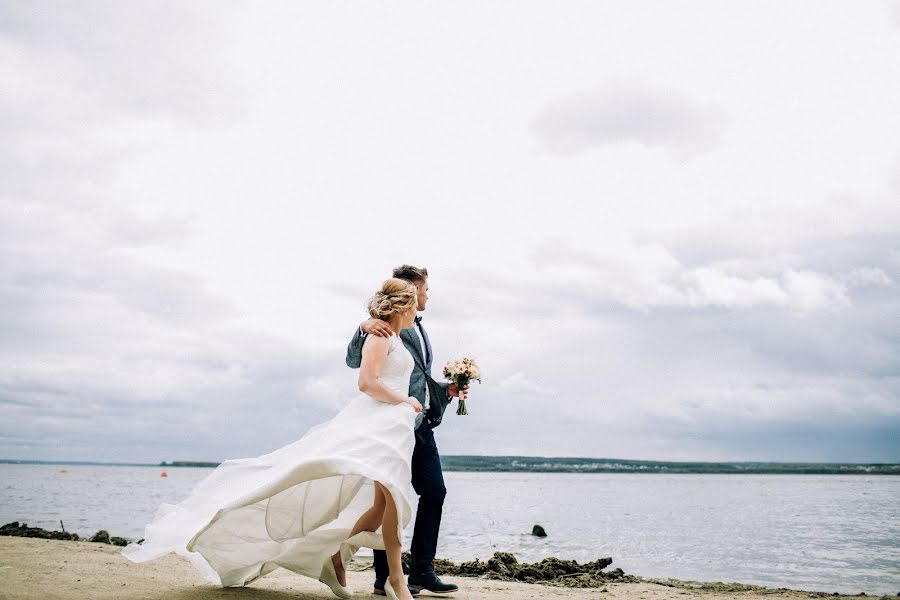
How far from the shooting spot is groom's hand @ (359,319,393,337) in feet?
19.0

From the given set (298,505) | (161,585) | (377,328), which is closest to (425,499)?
(298,505)

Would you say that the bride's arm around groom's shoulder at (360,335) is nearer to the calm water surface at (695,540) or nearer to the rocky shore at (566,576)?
the rocky shore at (566,576)

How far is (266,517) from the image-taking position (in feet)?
18.7

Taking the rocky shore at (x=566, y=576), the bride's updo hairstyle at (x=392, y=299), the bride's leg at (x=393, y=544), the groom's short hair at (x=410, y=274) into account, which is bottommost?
the rocky shore at (x=566, y=576)

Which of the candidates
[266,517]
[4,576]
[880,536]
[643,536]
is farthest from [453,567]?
[880,536]

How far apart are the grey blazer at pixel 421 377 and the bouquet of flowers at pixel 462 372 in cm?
17

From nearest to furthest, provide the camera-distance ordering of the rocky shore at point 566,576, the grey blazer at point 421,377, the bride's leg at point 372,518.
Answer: the bride's leg at point 372,518, the grey blazer at point 421,377, the rocky shore at point 566,576

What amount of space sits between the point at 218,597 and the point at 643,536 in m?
15.3

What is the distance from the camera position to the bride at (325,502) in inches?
214

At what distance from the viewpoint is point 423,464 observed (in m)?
6.61

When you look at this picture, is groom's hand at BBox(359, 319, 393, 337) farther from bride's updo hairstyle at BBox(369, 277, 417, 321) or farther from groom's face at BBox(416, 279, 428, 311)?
groom's face at BBox(416, 279, 428, 311)

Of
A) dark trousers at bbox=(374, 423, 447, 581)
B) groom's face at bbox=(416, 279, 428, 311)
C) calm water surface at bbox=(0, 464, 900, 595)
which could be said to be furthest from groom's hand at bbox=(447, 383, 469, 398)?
calm water surface at bbox=(0, 464, 900, 595)

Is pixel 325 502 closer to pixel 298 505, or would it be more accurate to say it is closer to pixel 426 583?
pixel 298 505

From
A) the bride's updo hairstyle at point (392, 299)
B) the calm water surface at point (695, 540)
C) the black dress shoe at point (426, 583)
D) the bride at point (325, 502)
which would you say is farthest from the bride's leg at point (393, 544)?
the calm water surface at point (695, 540)
